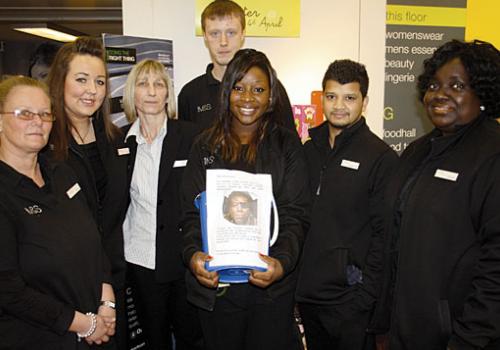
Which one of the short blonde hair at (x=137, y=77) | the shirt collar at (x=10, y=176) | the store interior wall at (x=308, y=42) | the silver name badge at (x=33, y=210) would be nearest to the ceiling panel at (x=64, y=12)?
the store interior wall at (x=308, y=42)

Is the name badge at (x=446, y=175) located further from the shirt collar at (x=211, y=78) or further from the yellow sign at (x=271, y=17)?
the yellow sign at (x=271, y=17)

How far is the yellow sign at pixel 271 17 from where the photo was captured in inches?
156

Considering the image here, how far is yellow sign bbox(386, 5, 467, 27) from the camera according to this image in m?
4.38

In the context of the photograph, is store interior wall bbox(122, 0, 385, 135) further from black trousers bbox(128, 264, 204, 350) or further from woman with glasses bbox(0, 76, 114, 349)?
woman with glasses bbox(0, 76, 114, 349)

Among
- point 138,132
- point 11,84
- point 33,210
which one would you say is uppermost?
point 11,84

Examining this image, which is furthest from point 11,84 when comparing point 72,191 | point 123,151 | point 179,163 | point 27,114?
point 179,163

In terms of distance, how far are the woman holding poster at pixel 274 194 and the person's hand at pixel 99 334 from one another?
1.42 ft

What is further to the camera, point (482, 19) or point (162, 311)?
point (482, 19)

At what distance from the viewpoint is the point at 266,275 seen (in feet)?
6.16

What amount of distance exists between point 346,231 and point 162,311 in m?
1.26

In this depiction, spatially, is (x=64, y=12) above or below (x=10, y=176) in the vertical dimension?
above

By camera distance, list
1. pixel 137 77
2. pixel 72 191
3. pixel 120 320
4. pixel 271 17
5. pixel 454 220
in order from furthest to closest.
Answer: pixel 271 17
pixel 137 77
pixel 120 320
pixel 72 191
pixel 454 220

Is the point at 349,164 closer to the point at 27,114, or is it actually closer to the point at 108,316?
the point at 108,316

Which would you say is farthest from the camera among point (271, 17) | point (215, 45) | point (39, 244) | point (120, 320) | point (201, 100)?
point (271, 17)
